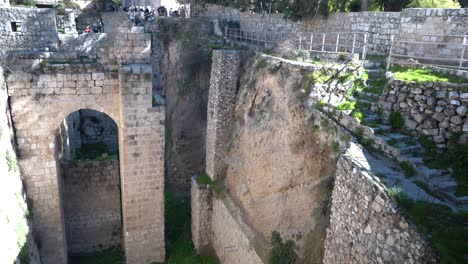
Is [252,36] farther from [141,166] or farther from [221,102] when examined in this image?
[141,166]

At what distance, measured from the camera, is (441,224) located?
546cm

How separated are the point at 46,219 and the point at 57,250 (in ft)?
3.65

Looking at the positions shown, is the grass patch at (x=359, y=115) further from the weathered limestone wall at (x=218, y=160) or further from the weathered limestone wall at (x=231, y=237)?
the weathered limestone wall at (x=218, y=160)

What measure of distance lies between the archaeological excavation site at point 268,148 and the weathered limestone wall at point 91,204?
0.13ft

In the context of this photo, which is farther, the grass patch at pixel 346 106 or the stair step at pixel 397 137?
the grass patch at pixel 346 106

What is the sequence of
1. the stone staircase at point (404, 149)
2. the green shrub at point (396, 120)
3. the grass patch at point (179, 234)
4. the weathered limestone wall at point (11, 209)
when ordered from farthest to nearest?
the grass patch at point (179, 234) < the weathered limestone wall at point (11, 209) < the green shrub at point (396, 120) < the stone staircase at point (404, 149)

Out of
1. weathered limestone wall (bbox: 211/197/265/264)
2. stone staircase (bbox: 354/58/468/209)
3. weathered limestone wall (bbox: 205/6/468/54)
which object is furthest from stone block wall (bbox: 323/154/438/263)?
weathered limestone wall (bbox: 205/6/468/54)

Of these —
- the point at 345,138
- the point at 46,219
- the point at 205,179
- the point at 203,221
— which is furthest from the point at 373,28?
the point at 46,219

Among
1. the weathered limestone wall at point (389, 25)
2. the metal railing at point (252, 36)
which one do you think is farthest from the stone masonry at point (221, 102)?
the weathered limestone wall at point (389, 25)

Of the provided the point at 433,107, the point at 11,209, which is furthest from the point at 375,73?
the point at 11,209

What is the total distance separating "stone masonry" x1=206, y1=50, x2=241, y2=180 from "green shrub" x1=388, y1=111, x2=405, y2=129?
6687mm

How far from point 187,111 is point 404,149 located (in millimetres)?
13704

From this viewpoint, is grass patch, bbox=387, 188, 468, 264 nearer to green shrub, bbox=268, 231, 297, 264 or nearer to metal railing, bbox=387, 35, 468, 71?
green shrub, bbox=268, 231, 297, 264

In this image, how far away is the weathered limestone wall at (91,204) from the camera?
45.3ft
